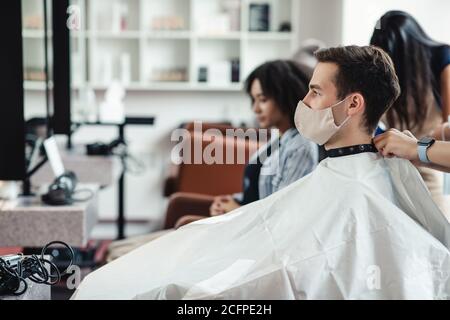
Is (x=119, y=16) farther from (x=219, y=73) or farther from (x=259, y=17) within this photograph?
(x=259, y=17)

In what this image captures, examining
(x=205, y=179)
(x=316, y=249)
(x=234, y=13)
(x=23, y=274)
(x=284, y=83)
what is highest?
→ (x=234, y=13)

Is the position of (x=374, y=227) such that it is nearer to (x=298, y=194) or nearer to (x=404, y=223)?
(x=404, y=223)

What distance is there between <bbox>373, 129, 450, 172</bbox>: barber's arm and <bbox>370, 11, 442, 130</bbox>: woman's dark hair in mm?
397

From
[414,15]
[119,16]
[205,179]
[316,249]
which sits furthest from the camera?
[119,16]

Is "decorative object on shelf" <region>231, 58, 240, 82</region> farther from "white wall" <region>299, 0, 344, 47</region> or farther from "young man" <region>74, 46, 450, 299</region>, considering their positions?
"young man" <region>74, 46, 450, 299</region>

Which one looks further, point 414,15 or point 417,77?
point 414,15

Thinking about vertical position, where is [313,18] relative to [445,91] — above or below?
above

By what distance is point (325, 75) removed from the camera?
1634mm

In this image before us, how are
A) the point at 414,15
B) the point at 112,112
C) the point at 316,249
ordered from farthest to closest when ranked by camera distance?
1. the point at 112,112
2. the point at 414,15
3. the point at 316,249

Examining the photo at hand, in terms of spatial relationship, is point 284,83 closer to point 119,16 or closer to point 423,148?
point 423,148

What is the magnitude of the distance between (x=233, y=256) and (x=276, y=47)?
4237 millimetres

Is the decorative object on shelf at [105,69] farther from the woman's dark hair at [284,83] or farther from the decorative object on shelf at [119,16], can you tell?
the woman's dark hair at [284,83]

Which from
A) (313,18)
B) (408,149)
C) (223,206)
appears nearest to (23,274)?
(408,149)

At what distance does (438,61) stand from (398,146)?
2.31ft
